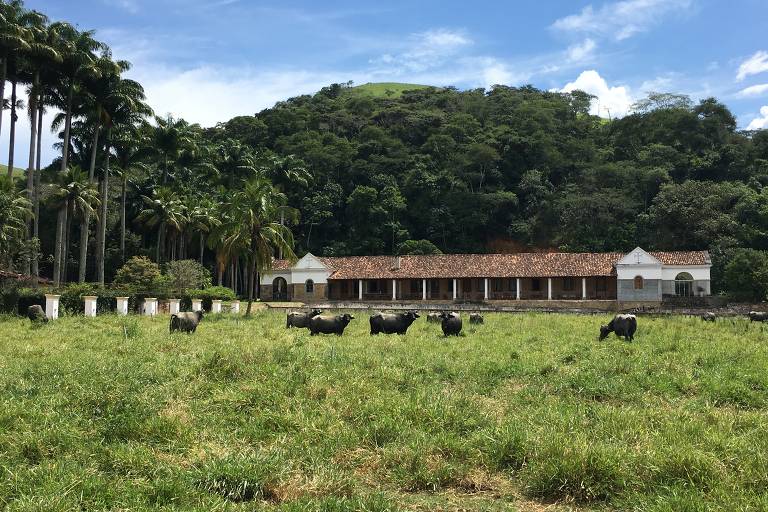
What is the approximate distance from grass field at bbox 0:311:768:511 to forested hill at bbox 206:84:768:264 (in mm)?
51317

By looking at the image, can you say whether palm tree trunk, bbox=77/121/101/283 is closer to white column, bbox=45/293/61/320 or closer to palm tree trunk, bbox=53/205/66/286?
palm tree trunk, bbox=53/205/66/286

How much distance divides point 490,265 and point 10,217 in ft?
116

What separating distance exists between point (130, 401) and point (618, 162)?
75.6 metres

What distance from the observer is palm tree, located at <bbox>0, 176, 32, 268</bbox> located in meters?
32.1

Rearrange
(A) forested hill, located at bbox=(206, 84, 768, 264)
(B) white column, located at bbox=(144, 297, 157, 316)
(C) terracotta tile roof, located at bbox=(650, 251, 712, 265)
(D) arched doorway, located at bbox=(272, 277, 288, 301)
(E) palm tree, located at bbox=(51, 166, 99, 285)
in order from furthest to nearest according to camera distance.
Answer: (A) forested hill, located at bbox=(206, 84, 768, 264) < (D) arched doorway, located at bbox=(272, 277, 288, 301) < (C) terracotta tile roof, located at bbox=(650, 251, 712, 265) < (E) palm tree, located at bbox=(51, 166, 99, 285) < (B) white column, located at bbox=(144, 297, 157, 316)

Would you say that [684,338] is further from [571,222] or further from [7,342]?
[571,222]

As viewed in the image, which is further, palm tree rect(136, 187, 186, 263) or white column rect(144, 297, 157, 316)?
palm tree rect(136, 187, 186, 263)

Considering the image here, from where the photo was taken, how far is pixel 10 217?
33.3 meters

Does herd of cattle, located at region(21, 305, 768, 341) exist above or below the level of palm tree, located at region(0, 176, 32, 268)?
below

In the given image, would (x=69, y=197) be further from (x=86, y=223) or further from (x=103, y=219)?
(x=103, y=219)

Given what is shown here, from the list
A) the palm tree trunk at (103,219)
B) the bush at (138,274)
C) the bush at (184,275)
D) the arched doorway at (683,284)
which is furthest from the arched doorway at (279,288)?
the arched doorway at (683,284)

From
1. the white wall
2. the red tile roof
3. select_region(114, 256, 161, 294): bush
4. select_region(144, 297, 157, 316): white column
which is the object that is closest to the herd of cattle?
select_region(144, 297, 157, 316): white column

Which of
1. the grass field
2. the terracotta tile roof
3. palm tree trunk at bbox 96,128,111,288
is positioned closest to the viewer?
the grass field

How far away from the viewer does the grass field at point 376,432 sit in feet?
19.0
